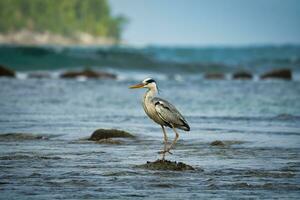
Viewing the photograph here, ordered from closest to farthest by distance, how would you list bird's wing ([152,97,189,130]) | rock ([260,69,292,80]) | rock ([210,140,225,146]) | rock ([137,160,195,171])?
rock ([137,160,195,171]) < bird's wing ([152,97,189,130]) < rock ([210,140,225,146]) < rock ([260,69,292,80])

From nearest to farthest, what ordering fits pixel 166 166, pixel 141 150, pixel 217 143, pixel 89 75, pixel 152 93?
pixel 166 166
pixel 152 93
pixel 141 150
pixel 217 143
pixel 89 75

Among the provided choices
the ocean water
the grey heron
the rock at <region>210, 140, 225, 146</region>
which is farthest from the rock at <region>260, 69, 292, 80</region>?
the grey heron

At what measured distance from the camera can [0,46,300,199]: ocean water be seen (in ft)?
33.9

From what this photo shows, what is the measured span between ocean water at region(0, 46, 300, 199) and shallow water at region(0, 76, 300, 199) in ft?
0.04

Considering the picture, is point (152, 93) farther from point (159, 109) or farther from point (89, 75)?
point (89, 75)

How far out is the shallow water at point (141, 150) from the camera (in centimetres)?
1032

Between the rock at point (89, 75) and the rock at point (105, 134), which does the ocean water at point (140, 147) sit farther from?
the rock at point (89, 75)

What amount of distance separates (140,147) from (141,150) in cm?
47

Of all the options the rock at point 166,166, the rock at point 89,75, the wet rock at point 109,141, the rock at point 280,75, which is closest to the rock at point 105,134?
the wet rock at point 109,141

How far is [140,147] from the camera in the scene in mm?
14773

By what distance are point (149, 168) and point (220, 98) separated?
1619 cm

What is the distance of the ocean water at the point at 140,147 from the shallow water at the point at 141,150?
0.01 metres

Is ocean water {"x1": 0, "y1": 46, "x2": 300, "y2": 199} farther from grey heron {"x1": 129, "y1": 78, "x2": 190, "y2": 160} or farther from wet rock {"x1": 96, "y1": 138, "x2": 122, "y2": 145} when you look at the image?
grey heron {"x1": 129, "y1": 78, "x2": 190, "y2": 160}

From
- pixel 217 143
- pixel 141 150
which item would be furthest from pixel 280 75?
pixel 141 150
